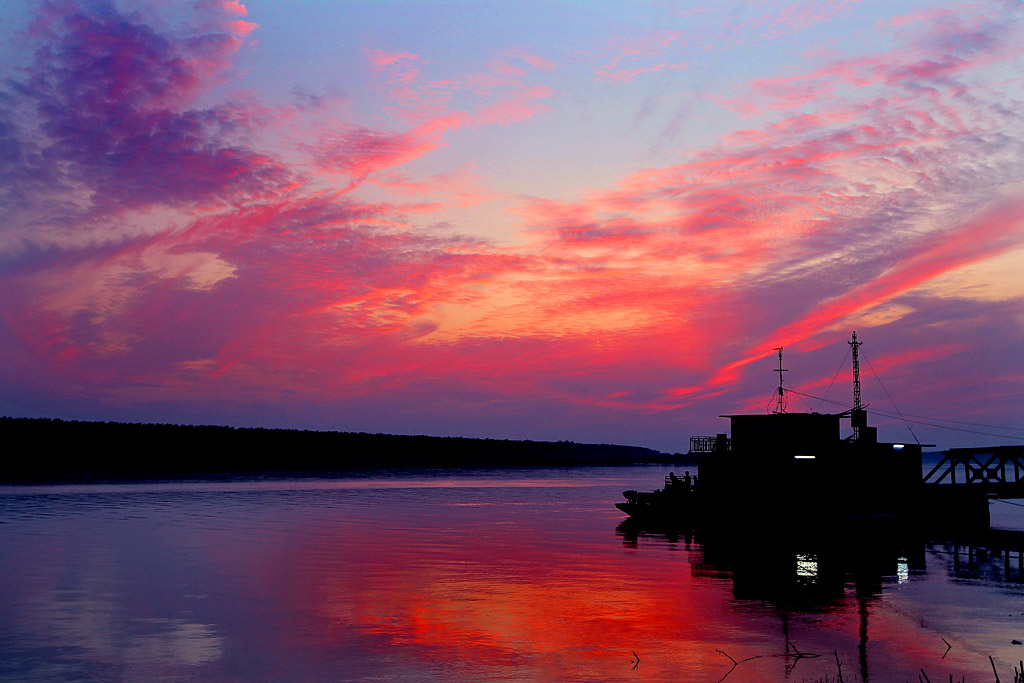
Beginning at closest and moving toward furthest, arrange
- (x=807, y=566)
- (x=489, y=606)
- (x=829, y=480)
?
1. (x=489, y=606)
2. (x=807, y=566)
3. (x=829, y=480)

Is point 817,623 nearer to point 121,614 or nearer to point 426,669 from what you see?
point 426,669

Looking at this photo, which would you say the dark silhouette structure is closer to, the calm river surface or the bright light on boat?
the calm river surface

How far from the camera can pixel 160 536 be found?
62219 millimetres

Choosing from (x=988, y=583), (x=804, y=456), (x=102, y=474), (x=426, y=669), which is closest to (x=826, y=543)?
(x=804, y=456)

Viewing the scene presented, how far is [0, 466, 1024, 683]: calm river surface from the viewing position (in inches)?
1002

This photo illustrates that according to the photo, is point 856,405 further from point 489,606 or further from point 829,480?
point 489,606

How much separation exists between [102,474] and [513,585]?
163550mm

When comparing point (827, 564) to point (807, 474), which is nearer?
point (827, 564)

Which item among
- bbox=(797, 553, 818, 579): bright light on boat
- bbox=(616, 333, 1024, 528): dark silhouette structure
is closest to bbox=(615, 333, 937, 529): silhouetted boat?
bbox=(616, 333, 1024, 528): dark silhouette structure

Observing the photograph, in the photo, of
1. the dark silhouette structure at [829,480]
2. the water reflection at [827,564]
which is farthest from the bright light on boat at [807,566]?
the dark silhouette structure at [829,480]

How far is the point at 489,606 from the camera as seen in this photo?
3475cm

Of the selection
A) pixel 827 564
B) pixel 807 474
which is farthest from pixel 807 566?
pixel 807 474

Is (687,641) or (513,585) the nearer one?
(687,641)

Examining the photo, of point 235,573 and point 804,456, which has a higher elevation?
point 804,456
